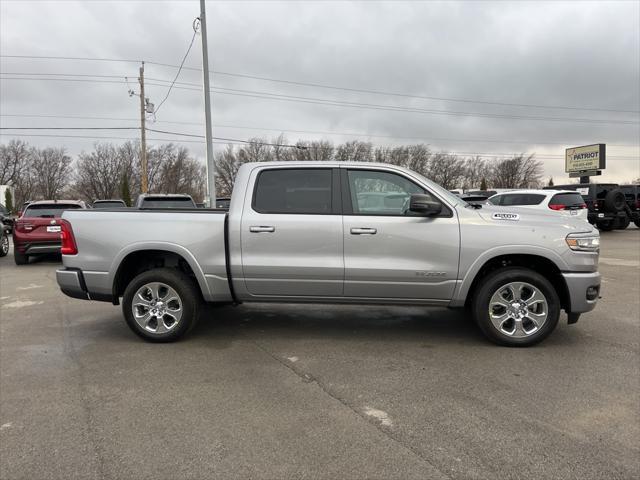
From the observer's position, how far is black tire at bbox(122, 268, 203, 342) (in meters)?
4.83

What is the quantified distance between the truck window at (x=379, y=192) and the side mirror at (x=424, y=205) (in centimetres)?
20

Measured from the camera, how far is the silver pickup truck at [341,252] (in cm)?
456

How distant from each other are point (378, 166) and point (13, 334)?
185 inches

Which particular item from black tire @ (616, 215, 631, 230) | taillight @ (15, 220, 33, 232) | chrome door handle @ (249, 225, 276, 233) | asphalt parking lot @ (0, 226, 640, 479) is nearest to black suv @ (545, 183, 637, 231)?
black tire @ (616, 215, 631, 230)

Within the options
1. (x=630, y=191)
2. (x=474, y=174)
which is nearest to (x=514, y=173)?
(x=474, y=174)

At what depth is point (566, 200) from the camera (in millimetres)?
14359

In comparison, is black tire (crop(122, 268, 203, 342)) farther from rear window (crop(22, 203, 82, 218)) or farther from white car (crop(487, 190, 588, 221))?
white car (crop(487, 190, 588, 221))

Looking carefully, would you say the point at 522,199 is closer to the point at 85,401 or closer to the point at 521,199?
the point at 521,199

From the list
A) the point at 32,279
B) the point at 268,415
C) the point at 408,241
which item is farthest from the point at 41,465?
the point at 32,279

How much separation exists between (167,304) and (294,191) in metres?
1.85

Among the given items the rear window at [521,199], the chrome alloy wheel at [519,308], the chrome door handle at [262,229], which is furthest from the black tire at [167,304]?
the rear window at [521,199]

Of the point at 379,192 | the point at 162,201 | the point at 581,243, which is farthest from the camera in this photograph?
the point at 162,201

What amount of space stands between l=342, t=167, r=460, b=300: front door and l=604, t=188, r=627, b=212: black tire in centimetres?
1718

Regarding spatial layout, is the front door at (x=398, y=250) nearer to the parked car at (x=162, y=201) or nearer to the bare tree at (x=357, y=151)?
the parked car at (x=162, y=201)
